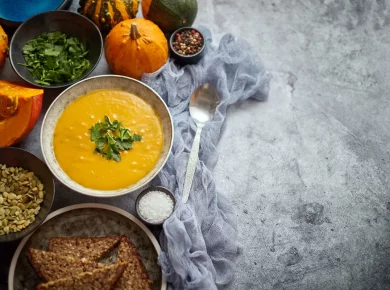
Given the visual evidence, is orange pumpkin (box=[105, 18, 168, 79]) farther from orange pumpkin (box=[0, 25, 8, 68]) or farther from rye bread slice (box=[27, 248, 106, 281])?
rye bread slice (box=[27, 248, 106, 281])

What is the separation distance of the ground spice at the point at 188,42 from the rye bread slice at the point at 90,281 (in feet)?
3.75

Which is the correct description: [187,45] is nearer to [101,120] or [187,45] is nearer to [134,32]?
[134,32]

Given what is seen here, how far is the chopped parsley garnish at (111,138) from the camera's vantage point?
2.17m

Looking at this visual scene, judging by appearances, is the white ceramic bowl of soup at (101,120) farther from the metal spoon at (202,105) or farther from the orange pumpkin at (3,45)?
the orange pumpkin at (3,45)

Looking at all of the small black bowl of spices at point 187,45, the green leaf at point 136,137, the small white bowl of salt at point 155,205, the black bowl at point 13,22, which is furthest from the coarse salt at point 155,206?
the black bowl at point 13,22

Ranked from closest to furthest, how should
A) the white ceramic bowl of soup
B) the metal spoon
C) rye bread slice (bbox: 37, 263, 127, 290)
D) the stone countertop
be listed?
rye bread slice (bbox: 37, 263, 127, 290), the white ceramic bowl of soup, the stone countertop, the metal spoon

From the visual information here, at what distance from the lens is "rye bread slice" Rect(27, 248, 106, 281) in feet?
6.51

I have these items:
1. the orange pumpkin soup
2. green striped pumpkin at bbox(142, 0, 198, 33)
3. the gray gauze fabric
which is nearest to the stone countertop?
the gray gauze fabric

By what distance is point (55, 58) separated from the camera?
95.1 inches

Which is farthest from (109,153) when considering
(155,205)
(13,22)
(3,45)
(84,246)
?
(13,22)

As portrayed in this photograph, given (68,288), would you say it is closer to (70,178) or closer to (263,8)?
(70,178)

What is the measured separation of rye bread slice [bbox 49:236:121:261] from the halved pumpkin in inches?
19.4

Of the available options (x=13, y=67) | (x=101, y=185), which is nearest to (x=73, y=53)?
(x=13, y=67)

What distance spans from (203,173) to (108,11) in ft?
3.12
